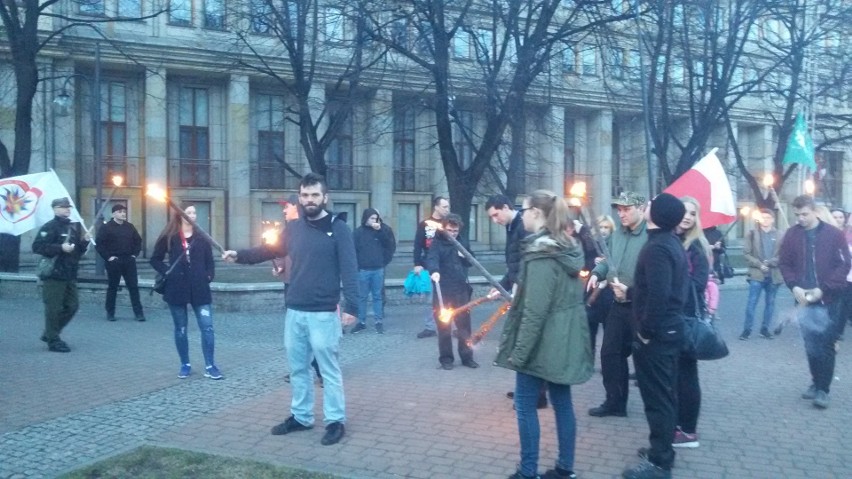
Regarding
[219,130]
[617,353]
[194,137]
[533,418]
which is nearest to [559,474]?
[533,418]

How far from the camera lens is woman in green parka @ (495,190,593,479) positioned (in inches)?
193

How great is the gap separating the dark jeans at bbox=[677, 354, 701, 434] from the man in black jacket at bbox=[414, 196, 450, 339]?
371 centimetres

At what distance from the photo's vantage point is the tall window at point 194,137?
29.5 metres

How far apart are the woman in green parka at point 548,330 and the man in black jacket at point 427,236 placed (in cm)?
395

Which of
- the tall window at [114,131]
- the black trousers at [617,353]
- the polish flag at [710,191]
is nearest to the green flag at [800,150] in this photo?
the polish flag at [710,191]

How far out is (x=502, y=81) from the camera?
16984 mm

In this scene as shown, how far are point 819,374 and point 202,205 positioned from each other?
1008 inches

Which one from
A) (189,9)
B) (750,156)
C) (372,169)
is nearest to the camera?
(189,9)

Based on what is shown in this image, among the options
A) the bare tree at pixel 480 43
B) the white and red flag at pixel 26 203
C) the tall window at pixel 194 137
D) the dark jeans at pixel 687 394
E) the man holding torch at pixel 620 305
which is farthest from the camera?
the tall window at pixel 194 137

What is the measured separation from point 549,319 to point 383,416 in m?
2.41

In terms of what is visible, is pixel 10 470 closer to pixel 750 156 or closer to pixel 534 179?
pixel 534 179

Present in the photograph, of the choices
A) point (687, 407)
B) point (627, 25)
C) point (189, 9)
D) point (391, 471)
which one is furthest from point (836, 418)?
point (189, 9)

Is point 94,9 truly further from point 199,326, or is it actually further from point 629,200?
point 629,200

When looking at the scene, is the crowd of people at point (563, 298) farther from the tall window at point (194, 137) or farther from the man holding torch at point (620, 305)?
the tall window at point (194, 137)
